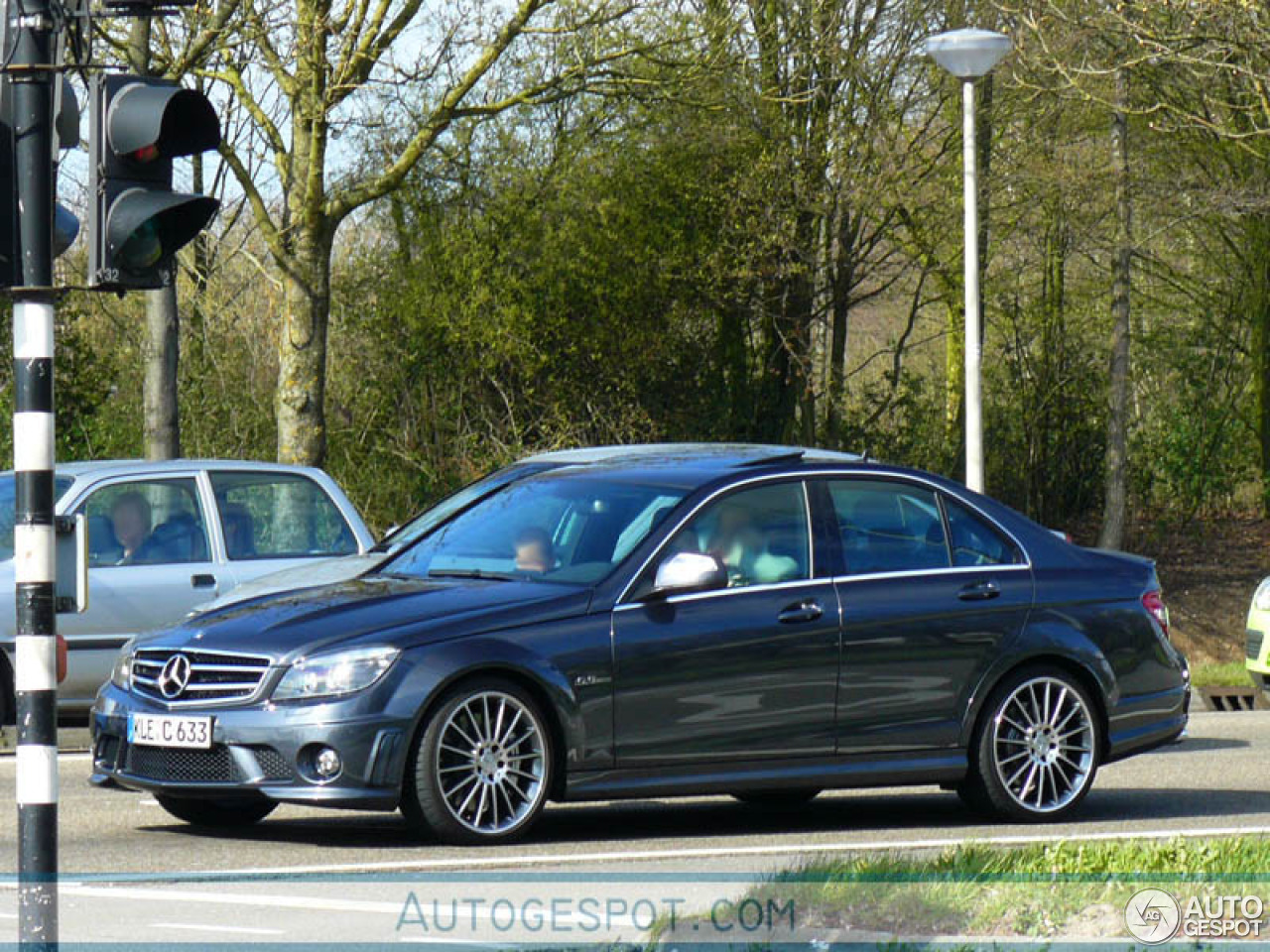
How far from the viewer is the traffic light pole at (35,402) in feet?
21.2

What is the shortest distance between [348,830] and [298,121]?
1357cm

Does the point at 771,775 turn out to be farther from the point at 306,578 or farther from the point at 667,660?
the point at 306,578

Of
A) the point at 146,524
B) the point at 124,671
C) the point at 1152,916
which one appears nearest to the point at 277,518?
the point at 146,524

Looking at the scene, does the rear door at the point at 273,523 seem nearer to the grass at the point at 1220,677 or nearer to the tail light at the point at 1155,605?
Result: the tail light at the point at 1155,605

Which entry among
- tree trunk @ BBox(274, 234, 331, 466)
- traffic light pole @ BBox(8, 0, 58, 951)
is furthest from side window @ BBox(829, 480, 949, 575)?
tree trunk @ BBox(274, 234, 331, 466)

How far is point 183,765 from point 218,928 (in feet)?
7.15

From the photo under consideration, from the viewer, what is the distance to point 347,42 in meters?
22.3

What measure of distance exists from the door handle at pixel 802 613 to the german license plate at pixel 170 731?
2548 millimetres

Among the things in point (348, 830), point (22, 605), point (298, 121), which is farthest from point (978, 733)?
point (298, 121)

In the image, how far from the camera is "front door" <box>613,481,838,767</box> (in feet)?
31.6

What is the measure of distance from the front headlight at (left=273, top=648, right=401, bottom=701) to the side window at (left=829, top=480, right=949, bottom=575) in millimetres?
2372

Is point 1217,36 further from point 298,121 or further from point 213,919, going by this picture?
point 213,919

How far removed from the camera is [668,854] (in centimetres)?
914

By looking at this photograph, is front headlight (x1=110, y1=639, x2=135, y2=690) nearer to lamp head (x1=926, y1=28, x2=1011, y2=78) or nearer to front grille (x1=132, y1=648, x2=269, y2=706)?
front grille (x1=132, y1=648, x2=269, y2=706)
